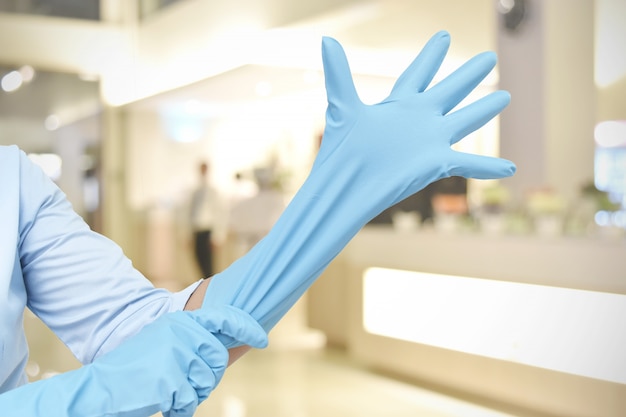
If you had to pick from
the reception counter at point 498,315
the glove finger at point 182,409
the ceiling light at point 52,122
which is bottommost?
the reception counter at point 498,315

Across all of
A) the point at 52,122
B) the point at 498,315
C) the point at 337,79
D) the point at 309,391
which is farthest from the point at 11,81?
the point at 337,79

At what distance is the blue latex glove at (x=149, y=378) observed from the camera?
2.75 feet

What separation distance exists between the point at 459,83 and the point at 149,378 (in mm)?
508

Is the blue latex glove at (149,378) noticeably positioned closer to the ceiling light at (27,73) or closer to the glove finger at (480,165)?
the glove finger at (480,165)

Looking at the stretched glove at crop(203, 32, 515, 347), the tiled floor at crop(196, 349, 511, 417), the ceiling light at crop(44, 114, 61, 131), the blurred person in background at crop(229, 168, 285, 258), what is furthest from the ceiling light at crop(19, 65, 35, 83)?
the stretched glove at crop(203, 32, 515, 347)

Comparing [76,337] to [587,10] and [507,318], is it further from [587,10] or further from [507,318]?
[587,10]

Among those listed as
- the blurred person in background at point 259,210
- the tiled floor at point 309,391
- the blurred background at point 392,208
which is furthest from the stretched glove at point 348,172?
the blurred person in background at point 259,210

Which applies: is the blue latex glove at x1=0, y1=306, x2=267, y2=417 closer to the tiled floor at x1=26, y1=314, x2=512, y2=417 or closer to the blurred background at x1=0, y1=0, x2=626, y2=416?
the blurred background at x1=0, y1=0, x2=626, y2=416

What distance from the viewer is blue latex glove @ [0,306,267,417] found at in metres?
0.84

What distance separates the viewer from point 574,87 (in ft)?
18.4

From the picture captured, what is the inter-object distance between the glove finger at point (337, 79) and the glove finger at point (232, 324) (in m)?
0.27

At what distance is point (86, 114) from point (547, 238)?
7223 millimetres

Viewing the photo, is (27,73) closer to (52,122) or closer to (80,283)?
(52,122)

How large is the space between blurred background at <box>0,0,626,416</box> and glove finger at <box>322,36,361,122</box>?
250cm
